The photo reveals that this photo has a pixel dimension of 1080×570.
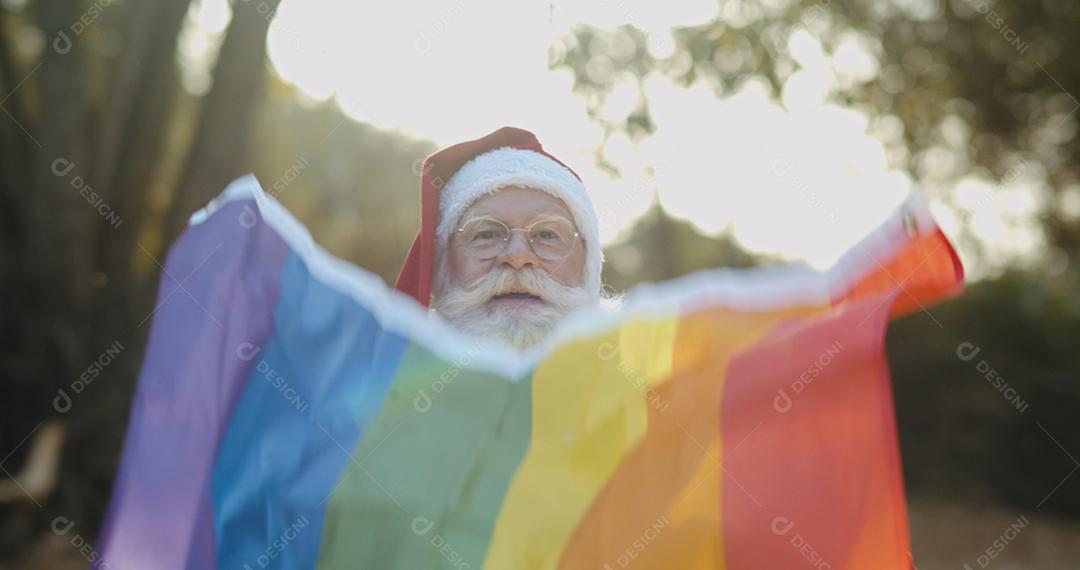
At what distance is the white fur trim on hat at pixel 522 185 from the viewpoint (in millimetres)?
3035

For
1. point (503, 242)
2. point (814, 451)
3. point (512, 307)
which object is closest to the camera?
point (814, 451)

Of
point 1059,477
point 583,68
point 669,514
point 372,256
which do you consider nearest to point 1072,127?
point 1059,477

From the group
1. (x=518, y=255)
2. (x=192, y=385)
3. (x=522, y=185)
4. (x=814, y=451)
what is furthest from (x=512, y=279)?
(x=814, y=451)

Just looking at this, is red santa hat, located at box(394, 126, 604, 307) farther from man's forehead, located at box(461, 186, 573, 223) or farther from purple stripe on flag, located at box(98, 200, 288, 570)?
purple stripe on flag, located at box(98, 200, 288, 570)

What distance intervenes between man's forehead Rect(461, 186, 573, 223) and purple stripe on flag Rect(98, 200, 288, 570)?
867 mm

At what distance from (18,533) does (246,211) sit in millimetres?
6061

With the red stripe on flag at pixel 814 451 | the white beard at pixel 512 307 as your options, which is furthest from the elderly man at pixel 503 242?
the red stripe on flag at pixel 814 451

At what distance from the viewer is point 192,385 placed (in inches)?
84.0

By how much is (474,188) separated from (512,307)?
0.49 m

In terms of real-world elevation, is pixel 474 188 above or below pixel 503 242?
above

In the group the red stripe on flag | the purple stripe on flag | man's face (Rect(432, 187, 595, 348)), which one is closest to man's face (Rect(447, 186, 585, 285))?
man's face (Rect(432, 187, 595, 348))

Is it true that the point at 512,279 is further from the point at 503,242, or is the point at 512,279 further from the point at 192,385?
the point at 192,385

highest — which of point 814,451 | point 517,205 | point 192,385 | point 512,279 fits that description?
point 517,205

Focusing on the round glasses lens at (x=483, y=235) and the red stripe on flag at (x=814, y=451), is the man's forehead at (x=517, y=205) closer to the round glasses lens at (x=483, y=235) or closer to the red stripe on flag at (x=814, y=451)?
the round glasses lens at (x=483, y=235)
